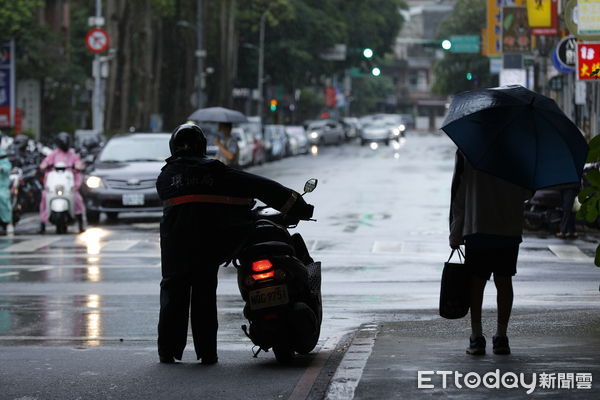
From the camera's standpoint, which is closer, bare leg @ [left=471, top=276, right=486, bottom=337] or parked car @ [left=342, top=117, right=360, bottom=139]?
bare leg @ [left=471, top=276, right=486, bottom=337]

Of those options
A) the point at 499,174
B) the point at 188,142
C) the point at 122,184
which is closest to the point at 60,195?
the point at 122,184

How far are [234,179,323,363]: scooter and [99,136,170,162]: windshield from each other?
17591 millimetres

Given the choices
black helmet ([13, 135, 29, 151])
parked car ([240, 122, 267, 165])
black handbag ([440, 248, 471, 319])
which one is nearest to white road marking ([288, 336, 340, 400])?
black handbag ([440, 248, 471, 319])

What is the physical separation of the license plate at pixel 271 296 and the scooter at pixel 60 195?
46.8 feet

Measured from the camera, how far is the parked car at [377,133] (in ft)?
297

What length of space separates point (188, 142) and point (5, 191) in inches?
559

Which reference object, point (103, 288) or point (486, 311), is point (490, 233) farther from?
point (103, 288)

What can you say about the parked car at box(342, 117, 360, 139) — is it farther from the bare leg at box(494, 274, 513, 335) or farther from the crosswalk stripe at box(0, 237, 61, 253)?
the bare leg at box(494, 274, 513, 335)

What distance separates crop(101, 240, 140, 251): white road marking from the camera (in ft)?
69.0

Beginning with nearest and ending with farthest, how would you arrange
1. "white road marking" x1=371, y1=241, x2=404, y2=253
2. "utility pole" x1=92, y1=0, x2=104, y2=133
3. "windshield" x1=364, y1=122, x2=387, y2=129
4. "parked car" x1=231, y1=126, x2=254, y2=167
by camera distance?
"white road marking" x1=371, y1=241, x2=404, y2=253 < "utility pole" x1=92, y1=0, x2=104, y2=133 < "parked car" x1=231, y1=126, x2=254, y2=167 < "windshield" x1=364, y1=122, x2=387, y2=129

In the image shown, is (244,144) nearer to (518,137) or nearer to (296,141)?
(296,141)

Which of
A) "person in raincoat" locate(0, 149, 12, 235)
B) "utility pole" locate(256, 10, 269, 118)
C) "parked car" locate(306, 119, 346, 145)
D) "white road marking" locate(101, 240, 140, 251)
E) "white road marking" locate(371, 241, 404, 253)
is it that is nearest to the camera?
"white road marking" locate(371, 241, 404, 253)

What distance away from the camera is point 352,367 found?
30.7 ft

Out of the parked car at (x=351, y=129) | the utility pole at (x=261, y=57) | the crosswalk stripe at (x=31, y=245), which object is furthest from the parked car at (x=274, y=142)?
the crosswalk stripe at (x=31, y=245)
